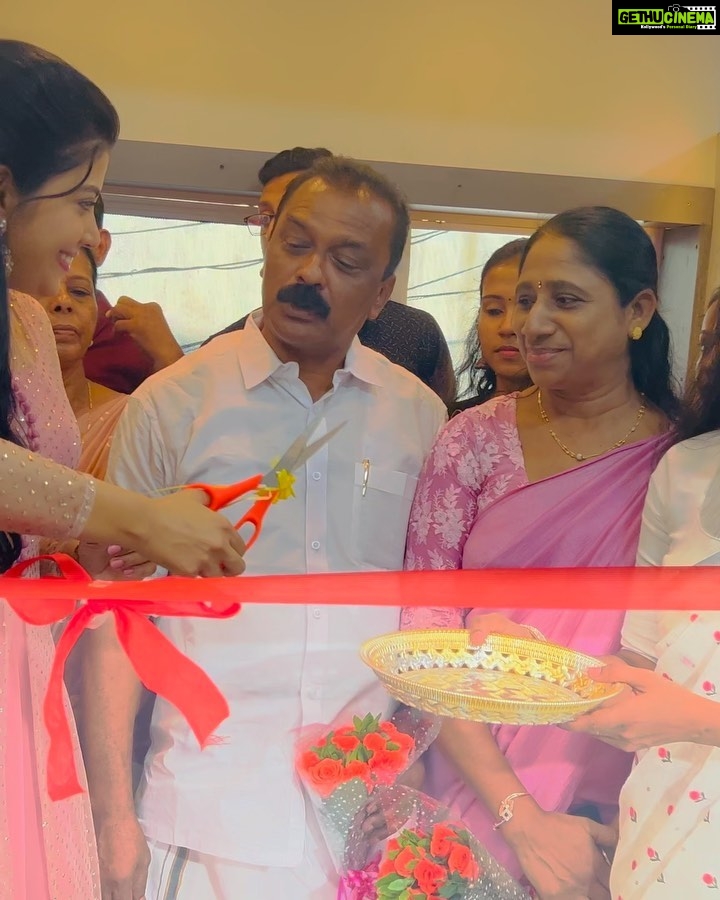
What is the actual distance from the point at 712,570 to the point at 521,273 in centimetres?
38

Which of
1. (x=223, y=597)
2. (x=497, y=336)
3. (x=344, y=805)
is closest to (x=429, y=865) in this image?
(x=344, y=805)

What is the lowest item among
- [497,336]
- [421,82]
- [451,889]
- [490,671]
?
[451,889]

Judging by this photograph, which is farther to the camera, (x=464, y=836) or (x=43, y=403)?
(x=464, y=836)

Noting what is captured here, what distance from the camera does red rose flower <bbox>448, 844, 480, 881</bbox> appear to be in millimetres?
953

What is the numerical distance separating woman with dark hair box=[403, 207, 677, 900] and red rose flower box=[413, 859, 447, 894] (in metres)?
0.06

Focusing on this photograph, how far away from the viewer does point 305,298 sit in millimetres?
872

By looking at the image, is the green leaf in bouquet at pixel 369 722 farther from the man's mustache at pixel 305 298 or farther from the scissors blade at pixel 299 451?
the man's mustache at pixel 305 298

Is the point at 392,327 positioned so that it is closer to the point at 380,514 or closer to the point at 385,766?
the point at 380,514

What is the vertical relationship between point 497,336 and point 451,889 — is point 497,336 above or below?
above

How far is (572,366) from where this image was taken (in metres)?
0.89

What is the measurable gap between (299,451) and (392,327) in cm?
16

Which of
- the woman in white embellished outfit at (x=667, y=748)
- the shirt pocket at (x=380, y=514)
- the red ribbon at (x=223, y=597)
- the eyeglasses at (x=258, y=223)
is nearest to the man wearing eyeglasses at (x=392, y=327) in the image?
the eyeglasses at (x=258, y=223)

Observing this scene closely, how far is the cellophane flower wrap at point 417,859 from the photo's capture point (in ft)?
3.11

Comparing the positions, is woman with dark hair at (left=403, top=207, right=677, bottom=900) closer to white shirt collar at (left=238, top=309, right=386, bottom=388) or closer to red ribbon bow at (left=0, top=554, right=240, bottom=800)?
white shirt collar at (left=238, top=309, right=386, bottom=388)
